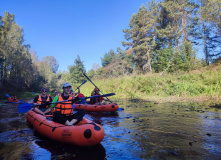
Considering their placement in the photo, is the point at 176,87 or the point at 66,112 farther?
the point at 176,87

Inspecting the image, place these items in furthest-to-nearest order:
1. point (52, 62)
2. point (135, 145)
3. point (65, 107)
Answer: point (52, 62) < point (65, 107) < point (135, 145)

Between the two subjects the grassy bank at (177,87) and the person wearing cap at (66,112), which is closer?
the person wearing cap at (66,112)

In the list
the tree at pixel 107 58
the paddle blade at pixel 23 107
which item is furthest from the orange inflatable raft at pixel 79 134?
the tree at pixel 107 58

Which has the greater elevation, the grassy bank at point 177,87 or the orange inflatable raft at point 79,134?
the grassy bank at point 177,87

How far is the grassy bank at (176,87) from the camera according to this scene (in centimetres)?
974

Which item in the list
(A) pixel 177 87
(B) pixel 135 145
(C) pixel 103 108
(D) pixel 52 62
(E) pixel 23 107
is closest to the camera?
(B) pixel 135 145

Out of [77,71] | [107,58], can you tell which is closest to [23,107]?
[77,71]

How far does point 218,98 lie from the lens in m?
8.77

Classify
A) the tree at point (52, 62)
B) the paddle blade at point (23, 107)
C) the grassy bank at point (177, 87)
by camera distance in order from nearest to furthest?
the paddle blade at point (23, 107) < the grassy bank at point (177, 87) < the tree at point (52, 62)

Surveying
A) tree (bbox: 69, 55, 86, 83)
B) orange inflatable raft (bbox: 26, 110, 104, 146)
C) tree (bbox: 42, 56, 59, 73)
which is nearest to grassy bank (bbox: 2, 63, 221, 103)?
orange inflatable raft (bbox: 26, 110, 104, 146)

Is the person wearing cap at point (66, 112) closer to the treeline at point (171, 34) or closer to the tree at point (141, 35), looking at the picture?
the treeline at point (171, 34)

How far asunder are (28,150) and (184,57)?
1601 cm

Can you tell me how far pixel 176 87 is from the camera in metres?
11.0

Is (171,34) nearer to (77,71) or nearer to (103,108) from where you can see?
(103,108)
